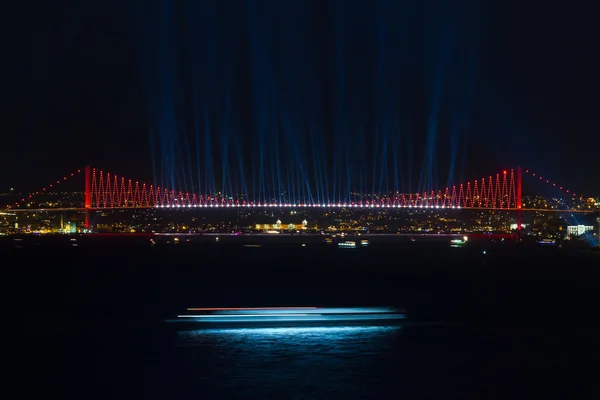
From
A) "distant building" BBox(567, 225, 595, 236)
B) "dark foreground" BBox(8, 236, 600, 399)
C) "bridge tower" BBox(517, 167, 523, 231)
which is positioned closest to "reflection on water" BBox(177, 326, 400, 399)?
"dark foreground" BBox(8, 236, 600, 399)

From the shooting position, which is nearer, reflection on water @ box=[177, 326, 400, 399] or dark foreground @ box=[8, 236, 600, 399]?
Result: reflection on water @ box=[177, 326, 400, 399]

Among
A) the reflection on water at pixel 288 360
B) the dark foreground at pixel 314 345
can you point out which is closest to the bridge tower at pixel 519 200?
the dark foreground at pixel 314 345

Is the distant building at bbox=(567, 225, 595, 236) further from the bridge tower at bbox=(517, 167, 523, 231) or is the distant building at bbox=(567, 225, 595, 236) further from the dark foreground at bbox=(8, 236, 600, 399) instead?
the dark foreground at bbox=(8, 236, 600, 399)

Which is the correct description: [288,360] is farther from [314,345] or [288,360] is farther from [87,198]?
[87,198]

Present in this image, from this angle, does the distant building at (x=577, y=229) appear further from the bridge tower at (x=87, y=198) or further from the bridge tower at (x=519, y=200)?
the bridge tower at (x=87, y=198)

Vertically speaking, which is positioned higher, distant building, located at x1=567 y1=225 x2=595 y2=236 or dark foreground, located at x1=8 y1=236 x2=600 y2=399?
distant building, located at x1=567 y1=225 x2=595 y2=236

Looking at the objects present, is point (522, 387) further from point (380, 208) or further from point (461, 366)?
point (380, 208)

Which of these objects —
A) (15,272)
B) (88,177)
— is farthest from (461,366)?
(88,177)
